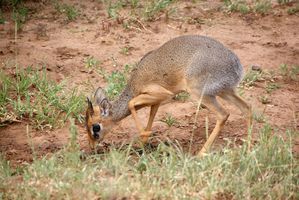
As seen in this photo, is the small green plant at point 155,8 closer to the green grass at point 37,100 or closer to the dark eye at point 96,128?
the green grass at point 37,100

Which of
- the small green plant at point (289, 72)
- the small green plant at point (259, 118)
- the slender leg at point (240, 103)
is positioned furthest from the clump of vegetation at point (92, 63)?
the small green plant at point (289, 72)

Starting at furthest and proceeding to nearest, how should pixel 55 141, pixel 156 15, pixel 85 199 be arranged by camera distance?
pixel 156 15
pixel 55 141
pixel 85 199

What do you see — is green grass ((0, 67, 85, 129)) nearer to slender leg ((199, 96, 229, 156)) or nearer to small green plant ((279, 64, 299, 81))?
slender leg ((199, 96, 229, 156))

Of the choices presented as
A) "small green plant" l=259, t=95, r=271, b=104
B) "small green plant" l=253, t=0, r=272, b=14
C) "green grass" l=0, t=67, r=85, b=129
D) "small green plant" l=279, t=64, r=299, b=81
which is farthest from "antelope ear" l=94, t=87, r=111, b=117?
"small green plant" l=253, t=0, r=272, b=14

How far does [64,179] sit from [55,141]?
1.93m

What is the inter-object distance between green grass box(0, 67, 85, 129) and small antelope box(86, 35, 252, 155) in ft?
1.84

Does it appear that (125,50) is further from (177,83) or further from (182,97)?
(177,83)

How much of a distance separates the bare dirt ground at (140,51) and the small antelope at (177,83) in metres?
0.34

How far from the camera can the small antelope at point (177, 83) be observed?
6262mm

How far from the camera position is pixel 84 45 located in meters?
9.01

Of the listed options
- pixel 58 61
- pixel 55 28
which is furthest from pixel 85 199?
pixel 55 28

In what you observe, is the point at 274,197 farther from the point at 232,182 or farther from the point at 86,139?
the point at 86,139

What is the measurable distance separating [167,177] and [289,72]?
3869mm

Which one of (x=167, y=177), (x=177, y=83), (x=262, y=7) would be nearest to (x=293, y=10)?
(x=262, y=7)
